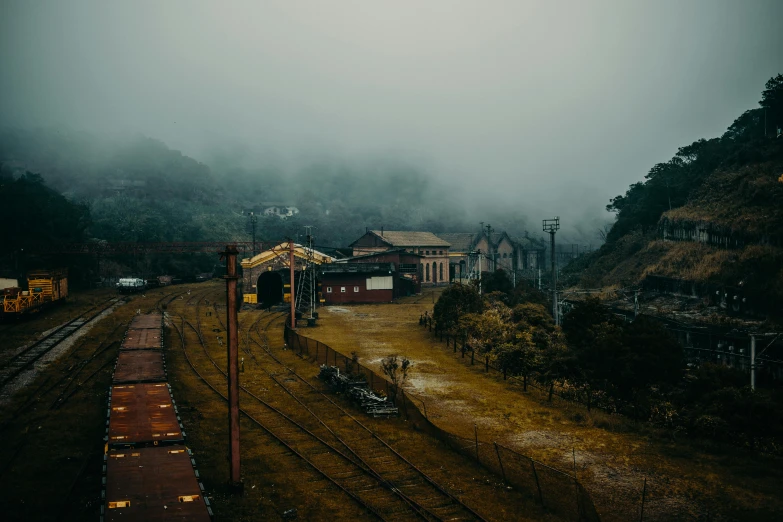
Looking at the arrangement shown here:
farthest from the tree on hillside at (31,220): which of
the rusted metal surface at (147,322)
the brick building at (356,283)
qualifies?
the rusted metal surface at (147,322)

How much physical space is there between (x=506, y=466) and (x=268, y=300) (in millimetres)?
46739

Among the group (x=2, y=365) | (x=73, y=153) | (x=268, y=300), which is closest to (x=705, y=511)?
(x=2, y=365)

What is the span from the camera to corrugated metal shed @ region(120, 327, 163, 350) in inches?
1176

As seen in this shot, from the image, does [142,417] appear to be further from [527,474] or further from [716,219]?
[716,219]

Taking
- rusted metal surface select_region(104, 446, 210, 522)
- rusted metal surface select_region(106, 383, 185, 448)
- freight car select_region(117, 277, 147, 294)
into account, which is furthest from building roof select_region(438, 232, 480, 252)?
rusted metal surface select_region(104, 446, 210, 522)

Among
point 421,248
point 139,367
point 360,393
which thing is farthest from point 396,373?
point 421,248

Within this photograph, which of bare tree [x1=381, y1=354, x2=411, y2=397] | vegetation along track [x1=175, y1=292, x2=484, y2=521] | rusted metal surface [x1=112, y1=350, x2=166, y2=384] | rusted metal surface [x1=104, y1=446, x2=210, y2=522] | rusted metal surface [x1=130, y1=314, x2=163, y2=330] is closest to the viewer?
rusted metal surface [x1=104, y1=446, x2=210, y2=522]

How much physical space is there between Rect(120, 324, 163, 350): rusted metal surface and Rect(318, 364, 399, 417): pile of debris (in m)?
9.22

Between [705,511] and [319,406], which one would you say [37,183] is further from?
[705,511]

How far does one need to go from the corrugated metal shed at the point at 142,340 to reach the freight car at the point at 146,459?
5.67 m

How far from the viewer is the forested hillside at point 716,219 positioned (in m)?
48.2

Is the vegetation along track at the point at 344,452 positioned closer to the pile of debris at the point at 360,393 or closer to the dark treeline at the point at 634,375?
the pile of debris at the point at 360,393

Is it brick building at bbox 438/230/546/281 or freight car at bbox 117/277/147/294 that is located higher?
brick building at bbox 438/230/546/281

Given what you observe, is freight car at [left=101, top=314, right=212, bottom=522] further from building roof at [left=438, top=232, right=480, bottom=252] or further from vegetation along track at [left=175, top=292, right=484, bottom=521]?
building roof at [left=438, top=232, right=480, bottom=252]
